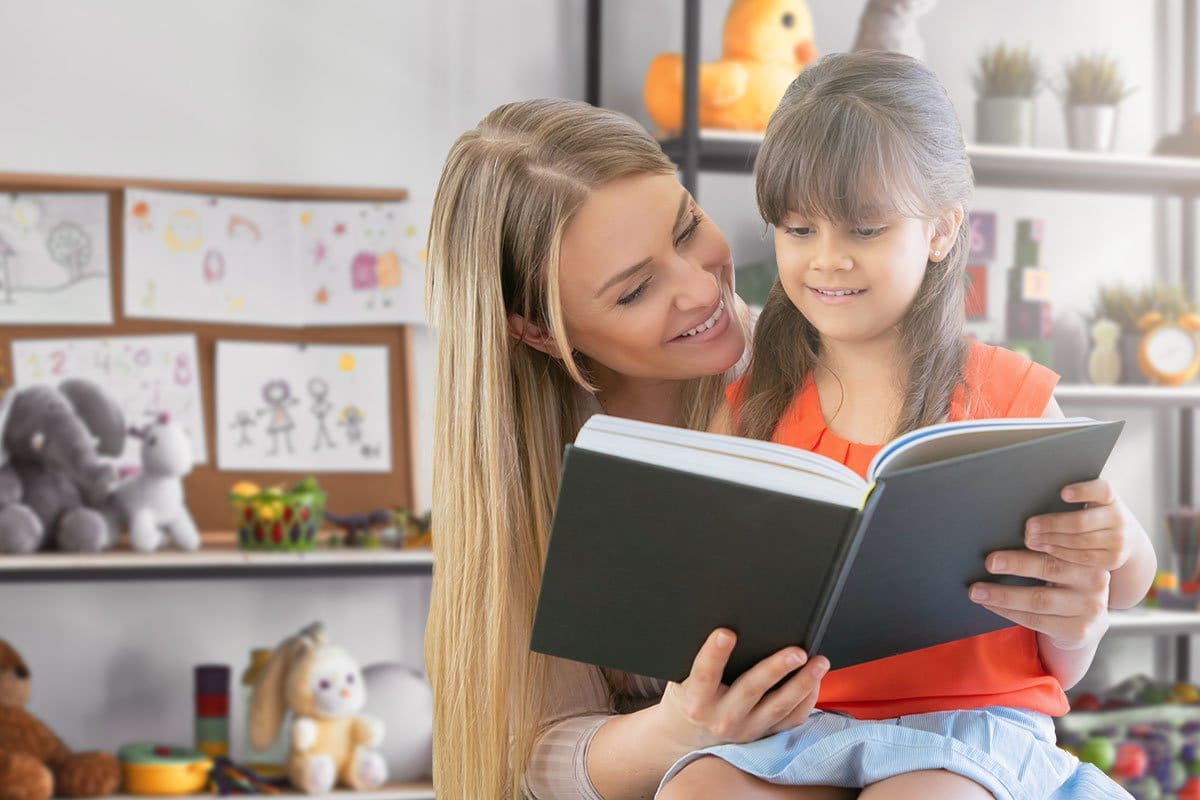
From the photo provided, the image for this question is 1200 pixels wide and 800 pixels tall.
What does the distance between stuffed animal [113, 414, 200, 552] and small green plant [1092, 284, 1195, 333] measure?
1836mm

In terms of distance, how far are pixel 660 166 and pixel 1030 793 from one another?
2.09ft

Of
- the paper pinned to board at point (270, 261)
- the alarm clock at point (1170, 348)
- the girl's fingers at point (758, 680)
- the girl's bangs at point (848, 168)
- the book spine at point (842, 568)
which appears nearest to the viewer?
the book spine at point (842, 568)

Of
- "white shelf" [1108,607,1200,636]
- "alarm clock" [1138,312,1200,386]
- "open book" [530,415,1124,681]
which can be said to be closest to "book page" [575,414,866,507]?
"open book" [530,415,1124,681]

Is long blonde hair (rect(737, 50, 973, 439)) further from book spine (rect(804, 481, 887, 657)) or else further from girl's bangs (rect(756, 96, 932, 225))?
book spine (rect(804, 481, 887, 657))

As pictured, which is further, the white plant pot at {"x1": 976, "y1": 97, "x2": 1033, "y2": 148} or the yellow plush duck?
the white plant pot at {"x1": 976, "y1": 97, "x2": 1033, "y2": 148}

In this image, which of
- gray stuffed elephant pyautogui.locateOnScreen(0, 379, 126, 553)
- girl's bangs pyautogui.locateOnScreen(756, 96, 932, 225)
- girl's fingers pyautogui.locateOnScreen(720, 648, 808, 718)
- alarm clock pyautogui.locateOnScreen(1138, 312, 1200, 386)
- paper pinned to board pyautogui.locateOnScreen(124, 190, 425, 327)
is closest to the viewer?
girl's fingers pyautogui.locateOnScreen(720, 648, 808, 718)

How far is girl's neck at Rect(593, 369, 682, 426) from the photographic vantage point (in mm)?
1381

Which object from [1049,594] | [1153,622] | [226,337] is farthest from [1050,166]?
[1049,594]

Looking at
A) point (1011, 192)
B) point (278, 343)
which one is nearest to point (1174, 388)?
point (1011, 192)

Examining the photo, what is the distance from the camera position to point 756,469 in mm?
831

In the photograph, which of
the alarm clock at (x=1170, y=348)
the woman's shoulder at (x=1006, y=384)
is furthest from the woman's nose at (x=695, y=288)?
the alarm clock at (x=1170, y=348)

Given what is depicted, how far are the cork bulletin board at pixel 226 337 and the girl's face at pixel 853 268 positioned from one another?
158 centimetres

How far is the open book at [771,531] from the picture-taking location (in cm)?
82

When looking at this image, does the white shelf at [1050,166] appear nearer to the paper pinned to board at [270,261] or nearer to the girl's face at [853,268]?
the paper pinned to board at [270,261]
